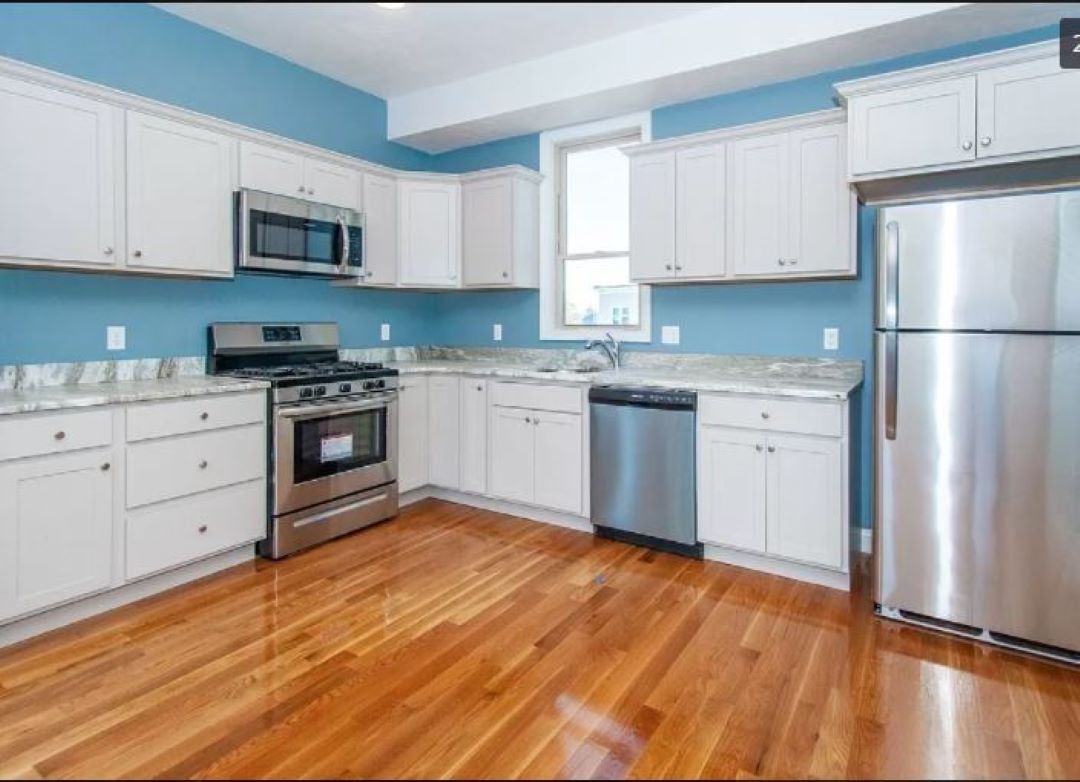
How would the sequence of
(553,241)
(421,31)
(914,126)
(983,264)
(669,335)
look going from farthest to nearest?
(553,241), (669,335), (421,31), (914,126), (983,264)

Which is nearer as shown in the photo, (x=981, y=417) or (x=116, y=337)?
(x=981, y=417)

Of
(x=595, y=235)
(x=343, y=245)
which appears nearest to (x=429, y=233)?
(x=343, y=245)

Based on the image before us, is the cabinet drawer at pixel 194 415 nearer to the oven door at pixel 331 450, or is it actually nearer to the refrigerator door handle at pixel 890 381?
the oven door at pixel 331 450

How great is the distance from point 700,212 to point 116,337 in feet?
9.80

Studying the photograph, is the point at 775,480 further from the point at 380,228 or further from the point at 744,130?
the point at 380,228

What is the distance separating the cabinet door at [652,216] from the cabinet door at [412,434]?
153 cm

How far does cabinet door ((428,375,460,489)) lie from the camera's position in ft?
13.4

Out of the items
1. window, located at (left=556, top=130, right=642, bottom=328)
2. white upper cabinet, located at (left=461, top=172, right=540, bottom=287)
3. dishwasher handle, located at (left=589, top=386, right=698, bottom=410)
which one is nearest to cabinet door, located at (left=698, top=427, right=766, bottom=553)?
dishwasher handle, located at (left=589, top=386, right=698, bottom=410)

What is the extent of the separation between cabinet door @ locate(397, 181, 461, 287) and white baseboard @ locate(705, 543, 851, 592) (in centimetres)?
246

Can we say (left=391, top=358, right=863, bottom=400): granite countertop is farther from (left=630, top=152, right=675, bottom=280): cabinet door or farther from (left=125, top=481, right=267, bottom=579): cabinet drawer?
(left=125, top=481, right=267, bottom=579): cabinet drawer

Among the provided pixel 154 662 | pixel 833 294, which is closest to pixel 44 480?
pixel 154 662

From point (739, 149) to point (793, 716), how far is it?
2.62 metres

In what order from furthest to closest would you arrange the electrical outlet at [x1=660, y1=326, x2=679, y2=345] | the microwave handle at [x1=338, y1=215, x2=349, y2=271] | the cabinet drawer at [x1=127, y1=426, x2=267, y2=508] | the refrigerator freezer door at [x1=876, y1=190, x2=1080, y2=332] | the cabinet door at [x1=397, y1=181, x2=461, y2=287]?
the cabinet door at [x1=397, y1=181, x2=461, y2=287] < the electrical outlet at [x1=660, y1=326, x2=679, y2=345] < the microwave handle at [x1=338, y1=215, x2=349, y2=271] < the cabinet drawer at [x1=127, y1=426, x2=267, y2=508] < the refrigerator freezer door at [x1=876, y1=190, x2=1080, y2=332]

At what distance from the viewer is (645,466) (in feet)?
10.8
